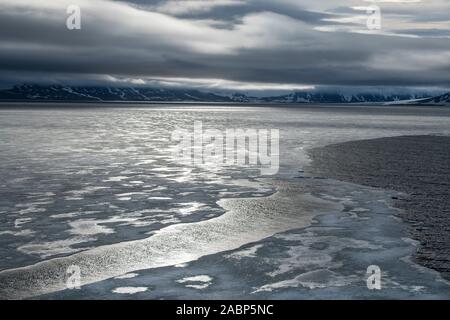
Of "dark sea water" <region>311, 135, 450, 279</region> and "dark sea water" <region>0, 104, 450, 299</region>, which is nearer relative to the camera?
"dark sea water" <region>0, 104, 450, 299</region>

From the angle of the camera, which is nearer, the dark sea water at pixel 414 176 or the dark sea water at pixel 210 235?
the dark sea water at pixel 210 235

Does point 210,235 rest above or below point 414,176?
below

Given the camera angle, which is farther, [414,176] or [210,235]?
[414,176]

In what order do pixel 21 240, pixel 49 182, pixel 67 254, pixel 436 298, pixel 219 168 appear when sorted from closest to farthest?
pixel 436 298, pixel 67 254, pixel 21 240, pixel 49 182, pixel 219 168

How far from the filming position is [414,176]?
20750mm

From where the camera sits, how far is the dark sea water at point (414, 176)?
11.0 m

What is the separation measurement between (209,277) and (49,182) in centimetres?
1152

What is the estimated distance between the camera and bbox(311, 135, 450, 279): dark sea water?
11039 millimetres

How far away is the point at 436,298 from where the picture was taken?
7.91 meters

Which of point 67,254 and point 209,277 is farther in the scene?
point 67,254
